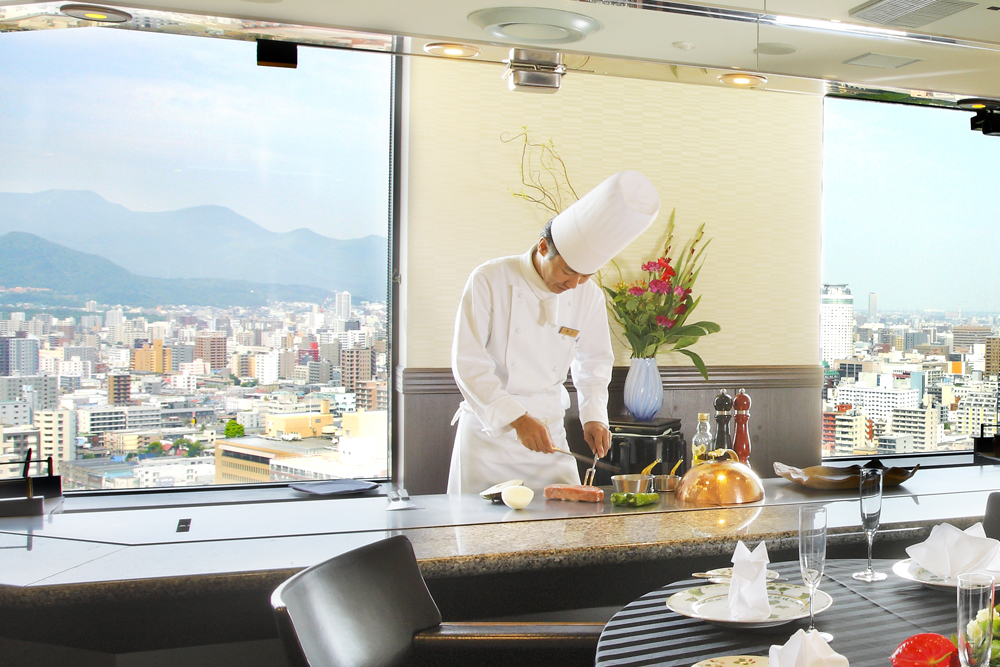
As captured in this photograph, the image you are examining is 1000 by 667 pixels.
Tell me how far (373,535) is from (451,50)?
112 centimetres

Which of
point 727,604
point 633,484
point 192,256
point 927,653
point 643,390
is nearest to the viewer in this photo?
point 927,653

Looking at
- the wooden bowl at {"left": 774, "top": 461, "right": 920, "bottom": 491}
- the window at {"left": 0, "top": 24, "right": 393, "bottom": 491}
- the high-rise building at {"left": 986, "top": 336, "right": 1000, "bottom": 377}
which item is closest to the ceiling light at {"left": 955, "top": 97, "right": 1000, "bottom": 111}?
the wooden bowl at {"left": 774, "top": 461, "right": 920, "bottom": 491}

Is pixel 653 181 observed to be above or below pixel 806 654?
above

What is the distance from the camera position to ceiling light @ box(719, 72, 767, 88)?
2109mm

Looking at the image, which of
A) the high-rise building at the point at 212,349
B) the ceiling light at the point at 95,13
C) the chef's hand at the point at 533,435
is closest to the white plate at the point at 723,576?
the chef's hand at the point at 533,435

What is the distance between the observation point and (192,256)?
11.9ft

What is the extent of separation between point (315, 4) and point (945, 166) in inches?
167

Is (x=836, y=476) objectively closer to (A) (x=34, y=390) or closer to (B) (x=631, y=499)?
(B) (x=631, y=499)

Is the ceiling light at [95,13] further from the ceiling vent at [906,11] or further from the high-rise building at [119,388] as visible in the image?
the high-rise building at [119,388]

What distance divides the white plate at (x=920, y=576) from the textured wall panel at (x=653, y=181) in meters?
2.44

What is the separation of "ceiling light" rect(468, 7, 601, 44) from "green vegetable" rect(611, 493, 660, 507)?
111 cm

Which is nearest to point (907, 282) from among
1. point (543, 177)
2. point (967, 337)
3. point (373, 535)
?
point (967, 337)

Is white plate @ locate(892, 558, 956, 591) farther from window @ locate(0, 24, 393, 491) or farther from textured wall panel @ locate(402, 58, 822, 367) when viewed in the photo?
window @ locate(0, 24, 393, 491)

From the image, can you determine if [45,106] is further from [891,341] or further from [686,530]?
[891,341]
